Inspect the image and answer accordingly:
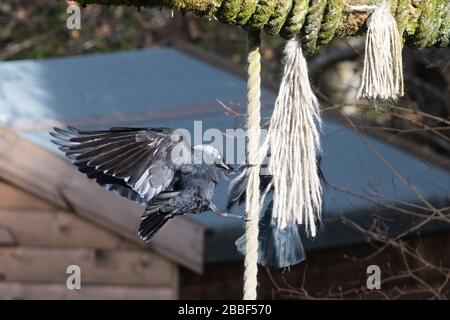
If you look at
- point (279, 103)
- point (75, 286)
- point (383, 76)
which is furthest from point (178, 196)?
point (75, 286)

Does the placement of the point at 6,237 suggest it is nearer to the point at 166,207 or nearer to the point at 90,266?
the point at 90,266

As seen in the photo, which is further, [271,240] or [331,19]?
[271,240]

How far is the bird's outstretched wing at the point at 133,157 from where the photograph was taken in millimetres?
1441

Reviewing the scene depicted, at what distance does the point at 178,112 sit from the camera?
372 centimetres

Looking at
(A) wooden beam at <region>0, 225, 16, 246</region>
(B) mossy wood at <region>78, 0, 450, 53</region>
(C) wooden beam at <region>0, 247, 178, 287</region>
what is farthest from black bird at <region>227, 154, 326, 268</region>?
(A) wooden beam at <region>0, 225, 16, 246</region>

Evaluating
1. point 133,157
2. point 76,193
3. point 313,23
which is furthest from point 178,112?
point 313,23

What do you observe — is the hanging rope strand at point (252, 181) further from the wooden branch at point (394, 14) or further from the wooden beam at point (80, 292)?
the wooden beam at point (80, 292)

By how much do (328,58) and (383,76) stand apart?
4.12 meters

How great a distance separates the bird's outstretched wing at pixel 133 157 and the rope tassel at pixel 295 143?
0.17 meters

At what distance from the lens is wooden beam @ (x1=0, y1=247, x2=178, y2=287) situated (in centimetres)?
321

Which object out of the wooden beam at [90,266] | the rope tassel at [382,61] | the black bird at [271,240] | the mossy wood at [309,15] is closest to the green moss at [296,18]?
the mossy wood at [309,15]

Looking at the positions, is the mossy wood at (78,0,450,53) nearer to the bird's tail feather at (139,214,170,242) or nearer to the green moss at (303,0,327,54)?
the green moss at (303,0,327,54)

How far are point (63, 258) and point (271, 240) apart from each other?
1923 millimetres

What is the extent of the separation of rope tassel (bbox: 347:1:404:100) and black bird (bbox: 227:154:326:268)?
0.54 feet
